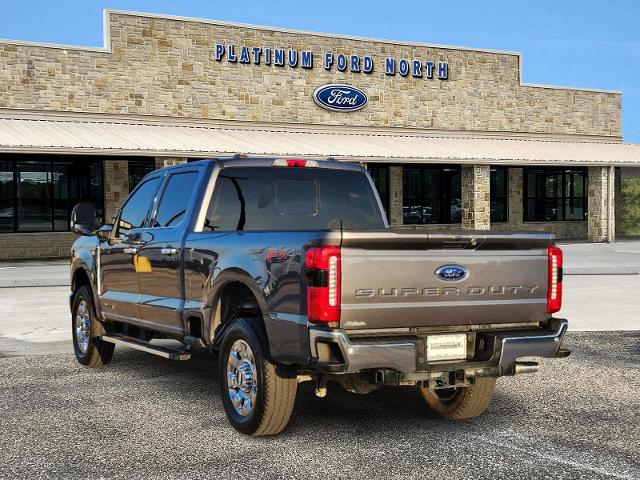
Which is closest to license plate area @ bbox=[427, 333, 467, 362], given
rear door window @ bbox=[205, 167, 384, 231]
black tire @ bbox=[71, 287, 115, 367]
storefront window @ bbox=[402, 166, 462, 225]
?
rear door window @ bbox=[205, 167, 384, 231]

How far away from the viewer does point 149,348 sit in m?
7.80

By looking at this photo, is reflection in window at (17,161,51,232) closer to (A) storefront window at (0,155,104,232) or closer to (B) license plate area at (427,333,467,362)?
(A) storefront window at (0,155,104,232)

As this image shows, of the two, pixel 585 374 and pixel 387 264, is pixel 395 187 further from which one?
pixel 387 264

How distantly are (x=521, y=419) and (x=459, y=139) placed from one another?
29077 millimetres

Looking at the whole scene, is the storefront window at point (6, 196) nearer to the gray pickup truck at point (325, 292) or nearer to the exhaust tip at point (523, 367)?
the gray pickup truck at point (325, 292)

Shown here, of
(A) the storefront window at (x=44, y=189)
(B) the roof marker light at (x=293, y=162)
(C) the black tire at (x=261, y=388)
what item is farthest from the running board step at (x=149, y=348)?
(A) the storefront window at (x=44, y=189)

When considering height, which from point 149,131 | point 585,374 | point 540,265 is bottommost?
point 585,374

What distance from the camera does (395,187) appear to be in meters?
34.6

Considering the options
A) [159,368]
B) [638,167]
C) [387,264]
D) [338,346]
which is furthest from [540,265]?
[638,167]

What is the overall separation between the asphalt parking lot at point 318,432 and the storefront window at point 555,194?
29.8 meters

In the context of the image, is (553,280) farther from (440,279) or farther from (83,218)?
(83,218)

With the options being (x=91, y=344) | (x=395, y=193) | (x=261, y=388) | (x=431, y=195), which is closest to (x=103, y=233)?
(x=91, y=344)

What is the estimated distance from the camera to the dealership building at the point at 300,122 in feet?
90.5

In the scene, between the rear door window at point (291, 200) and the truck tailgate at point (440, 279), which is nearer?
the truck tailgate at point (440, 279)
